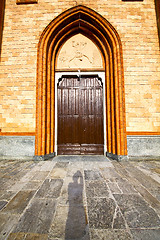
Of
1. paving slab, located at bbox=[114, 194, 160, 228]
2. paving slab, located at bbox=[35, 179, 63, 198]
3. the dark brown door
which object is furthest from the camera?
the dark brown door

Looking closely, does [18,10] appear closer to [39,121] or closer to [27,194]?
[39,121]

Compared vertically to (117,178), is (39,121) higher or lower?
higher

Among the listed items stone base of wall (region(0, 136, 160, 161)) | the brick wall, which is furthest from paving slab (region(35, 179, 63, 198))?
the brick wall

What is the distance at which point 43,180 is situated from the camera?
7.73 feet

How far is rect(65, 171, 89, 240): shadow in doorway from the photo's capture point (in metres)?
1.15

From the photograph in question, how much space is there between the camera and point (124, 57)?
4.41 meters

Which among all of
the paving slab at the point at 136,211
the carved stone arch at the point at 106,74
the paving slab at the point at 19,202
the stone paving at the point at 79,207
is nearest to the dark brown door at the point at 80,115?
the carved stone arch at the point at 106,74

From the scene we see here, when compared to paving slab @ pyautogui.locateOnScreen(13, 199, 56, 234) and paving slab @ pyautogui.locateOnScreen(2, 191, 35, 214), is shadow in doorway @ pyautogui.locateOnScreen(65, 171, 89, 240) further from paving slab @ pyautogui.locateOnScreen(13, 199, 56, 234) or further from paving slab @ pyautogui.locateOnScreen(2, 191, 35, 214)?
paving slab @ pyautogui.locateOnScreen(2, 191, 35, 214)

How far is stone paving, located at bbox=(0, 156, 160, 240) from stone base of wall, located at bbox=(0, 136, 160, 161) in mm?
1489

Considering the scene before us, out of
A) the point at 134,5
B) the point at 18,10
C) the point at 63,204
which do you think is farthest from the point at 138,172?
the point at 18,10

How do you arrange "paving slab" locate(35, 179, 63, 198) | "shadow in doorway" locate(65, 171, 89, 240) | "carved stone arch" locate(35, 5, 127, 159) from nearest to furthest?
"shadow in doorway" locate(65, 171, 89, 240), "paving slab" locate(35, 179, 63, 198), "carved stone arch" locate(35, 5, 127, 159)

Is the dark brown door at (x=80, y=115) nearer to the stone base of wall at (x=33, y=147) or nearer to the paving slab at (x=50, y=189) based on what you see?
the stone base of wall at (x=33, y=147)

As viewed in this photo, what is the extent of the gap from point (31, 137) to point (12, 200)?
2.60 meters

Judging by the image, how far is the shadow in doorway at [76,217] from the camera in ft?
3.76
